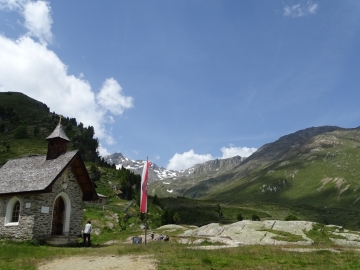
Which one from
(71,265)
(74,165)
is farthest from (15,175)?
(71,265)

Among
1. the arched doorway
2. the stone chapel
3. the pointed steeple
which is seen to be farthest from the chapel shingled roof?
the arched doorway

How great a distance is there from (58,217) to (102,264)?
18365mm

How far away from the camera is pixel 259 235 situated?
1346 inches

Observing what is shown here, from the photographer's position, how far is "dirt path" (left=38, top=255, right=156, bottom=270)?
51.2ft

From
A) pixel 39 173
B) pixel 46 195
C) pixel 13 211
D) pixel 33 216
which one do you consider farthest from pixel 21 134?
pixel 33 216

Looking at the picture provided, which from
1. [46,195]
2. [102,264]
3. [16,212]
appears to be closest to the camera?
[102,264]

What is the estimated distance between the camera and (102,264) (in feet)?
54.7

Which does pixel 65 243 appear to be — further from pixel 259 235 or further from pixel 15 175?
pixel 259 235

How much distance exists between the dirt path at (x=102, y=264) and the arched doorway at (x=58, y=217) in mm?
13886

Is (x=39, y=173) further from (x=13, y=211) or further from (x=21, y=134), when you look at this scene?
(x=21, y=134)

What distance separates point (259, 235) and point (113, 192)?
53461mm

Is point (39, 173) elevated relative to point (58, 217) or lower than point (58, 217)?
elevated

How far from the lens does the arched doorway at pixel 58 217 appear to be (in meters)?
32.0

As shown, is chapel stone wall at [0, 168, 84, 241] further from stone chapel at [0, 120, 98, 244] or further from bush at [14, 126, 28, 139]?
bush at [14, 126, 28, 139]
